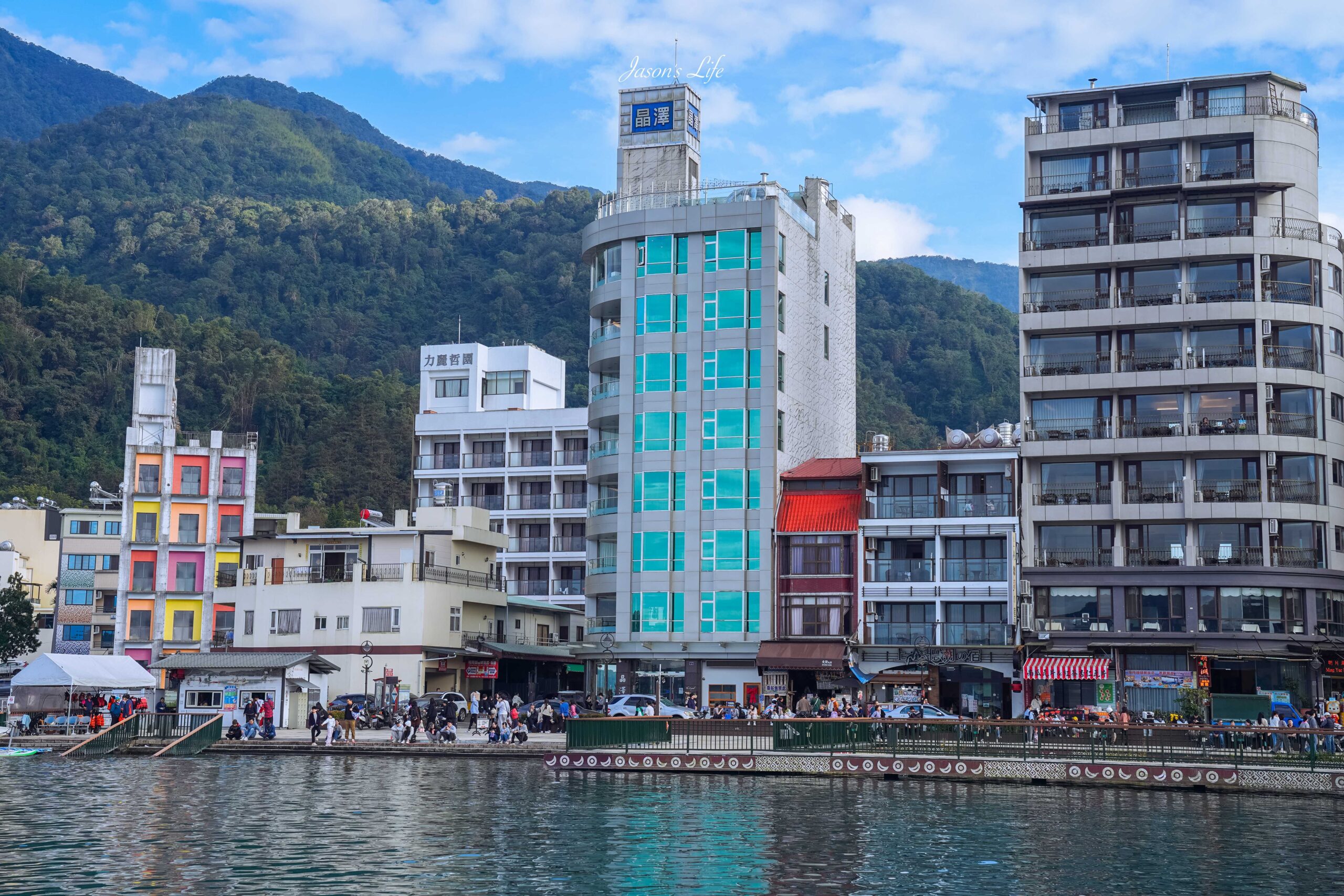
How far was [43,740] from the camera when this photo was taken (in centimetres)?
6806

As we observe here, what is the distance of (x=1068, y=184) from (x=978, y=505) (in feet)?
56.7

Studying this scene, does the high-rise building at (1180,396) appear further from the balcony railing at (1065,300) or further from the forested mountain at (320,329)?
the forested mountain at (320,329)

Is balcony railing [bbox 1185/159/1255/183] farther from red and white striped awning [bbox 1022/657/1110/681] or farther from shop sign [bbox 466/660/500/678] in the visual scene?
shop sign [bbox 466/660/500/678]

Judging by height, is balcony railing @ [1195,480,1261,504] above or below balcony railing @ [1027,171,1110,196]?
below

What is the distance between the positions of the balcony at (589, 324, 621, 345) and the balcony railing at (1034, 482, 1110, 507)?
23.1m

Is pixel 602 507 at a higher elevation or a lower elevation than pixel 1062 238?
lower

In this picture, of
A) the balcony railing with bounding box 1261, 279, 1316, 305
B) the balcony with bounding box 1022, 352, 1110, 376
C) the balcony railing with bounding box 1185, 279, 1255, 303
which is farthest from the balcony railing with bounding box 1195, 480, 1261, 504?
the balcony railing with bounding box 1261, 279, 1316, 305

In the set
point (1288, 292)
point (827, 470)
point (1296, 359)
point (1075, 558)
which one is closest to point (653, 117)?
point (827, 470)

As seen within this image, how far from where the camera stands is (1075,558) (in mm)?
76625

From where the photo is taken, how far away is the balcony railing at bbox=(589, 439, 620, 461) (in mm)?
83875

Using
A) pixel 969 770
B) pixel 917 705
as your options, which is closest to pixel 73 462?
pixel 917 705

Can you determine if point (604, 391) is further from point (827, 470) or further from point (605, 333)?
point (827, 470)

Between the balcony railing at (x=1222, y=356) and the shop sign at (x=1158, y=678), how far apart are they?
14.9 metres

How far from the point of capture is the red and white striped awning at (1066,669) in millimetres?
72938
